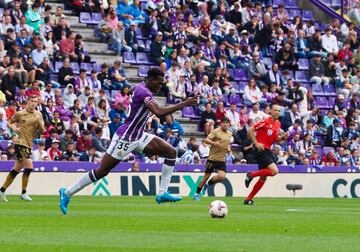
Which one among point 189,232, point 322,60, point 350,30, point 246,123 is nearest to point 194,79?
point 246,123

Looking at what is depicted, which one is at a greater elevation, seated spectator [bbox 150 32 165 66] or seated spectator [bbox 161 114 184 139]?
seated spectator [bbox 150 32 165 66]

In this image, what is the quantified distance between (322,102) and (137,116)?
2316cm

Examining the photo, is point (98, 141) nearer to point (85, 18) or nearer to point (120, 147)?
point (85, 18)

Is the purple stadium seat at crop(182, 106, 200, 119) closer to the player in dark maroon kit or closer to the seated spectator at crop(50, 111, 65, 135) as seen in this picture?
the seated spectator at crop(50, 111, 65, 135)

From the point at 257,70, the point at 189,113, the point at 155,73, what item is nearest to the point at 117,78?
the point at 189,113

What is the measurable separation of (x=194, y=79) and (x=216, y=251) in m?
24.8

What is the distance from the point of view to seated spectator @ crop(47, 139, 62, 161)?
31516mm

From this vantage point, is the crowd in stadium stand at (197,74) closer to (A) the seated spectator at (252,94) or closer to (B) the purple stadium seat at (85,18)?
(A) the seated spectator at (252,94)

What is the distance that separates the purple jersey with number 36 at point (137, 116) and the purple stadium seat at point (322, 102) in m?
22.8

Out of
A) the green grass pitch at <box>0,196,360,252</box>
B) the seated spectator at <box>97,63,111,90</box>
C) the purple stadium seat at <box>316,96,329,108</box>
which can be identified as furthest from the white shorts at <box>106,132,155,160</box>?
the purple stadium seat at <box>316,96,329,108</box>

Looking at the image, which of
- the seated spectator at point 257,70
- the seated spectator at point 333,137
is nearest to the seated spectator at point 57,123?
the seated spectator at point 257,70

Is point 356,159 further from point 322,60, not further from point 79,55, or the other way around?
point 79,55

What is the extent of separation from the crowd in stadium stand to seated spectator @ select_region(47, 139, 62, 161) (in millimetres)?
31

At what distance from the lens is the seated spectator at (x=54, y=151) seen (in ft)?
103
